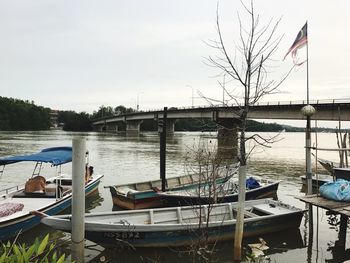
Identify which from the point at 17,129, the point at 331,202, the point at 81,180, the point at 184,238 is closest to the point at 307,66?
the point at 331,202

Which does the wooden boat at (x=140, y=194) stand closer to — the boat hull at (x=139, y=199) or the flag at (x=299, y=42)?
the boat hull at (x=139, y=199)

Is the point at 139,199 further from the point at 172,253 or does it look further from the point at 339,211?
the point at 339,211

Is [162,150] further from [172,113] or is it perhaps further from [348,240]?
[172,113]

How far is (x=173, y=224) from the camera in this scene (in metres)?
8.95

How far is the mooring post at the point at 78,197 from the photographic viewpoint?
23.6 ft

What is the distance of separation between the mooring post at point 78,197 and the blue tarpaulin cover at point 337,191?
6672mm

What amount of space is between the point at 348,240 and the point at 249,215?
10.3 ft

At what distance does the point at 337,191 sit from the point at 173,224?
4.58 meters

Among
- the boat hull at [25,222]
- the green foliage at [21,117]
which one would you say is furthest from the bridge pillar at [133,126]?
the boat hull at [25,222]

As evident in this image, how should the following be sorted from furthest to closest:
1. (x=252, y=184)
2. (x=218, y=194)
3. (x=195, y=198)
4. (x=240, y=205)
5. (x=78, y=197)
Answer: (x=252, y=184), (x=195, y=198), (x=218, y=194), (x=240, y=205), (x=78, y=197)

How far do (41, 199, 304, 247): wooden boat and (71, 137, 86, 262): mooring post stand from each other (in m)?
0.51

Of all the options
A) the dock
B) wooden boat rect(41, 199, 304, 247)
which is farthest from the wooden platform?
wooden boat rect(41, 199, 304, 247)

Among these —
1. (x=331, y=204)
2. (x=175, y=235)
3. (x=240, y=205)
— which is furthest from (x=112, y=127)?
(x=240, y=205)

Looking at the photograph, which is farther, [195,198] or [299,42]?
[299,42]
